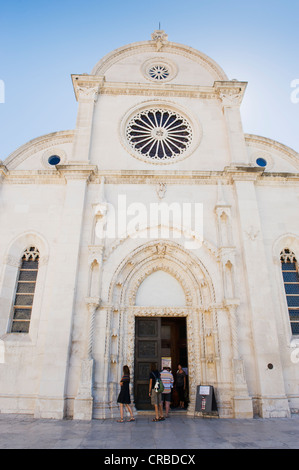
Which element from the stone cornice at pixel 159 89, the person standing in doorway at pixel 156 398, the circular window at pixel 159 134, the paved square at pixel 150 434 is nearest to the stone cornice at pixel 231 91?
the stone cornice at pixel 159 89

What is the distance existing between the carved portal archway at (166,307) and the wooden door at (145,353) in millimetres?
378

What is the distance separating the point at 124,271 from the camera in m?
11.0

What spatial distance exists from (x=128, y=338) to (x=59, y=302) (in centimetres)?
261

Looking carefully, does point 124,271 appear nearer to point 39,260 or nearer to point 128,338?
point 128,338

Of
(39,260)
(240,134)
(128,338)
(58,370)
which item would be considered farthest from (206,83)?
(58,370)

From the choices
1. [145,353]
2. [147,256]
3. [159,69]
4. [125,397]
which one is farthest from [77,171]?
[125,397]

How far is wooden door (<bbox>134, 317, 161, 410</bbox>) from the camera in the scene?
10.1 m

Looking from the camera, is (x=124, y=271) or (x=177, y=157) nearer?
(x=124, y=271)

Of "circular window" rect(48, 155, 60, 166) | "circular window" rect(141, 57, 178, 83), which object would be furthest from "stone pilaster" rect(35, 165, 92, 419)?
"circular window" rect(141, 57, 178, 83)

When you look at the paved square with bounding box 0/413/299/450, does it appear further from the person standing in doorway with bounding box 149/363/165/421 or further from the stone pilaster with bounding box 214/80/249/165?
the stone pilaster with bounding box 214/80/249/165

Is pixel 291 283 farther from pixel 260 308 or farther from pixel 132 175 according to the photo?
pixel 132 175

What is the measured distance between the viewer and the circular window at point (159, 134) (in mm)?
13547

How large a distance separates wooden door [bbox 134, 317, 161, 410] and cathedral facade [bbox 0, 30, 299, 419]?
4 centimetres

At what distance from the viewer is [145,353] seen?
10555 mm
